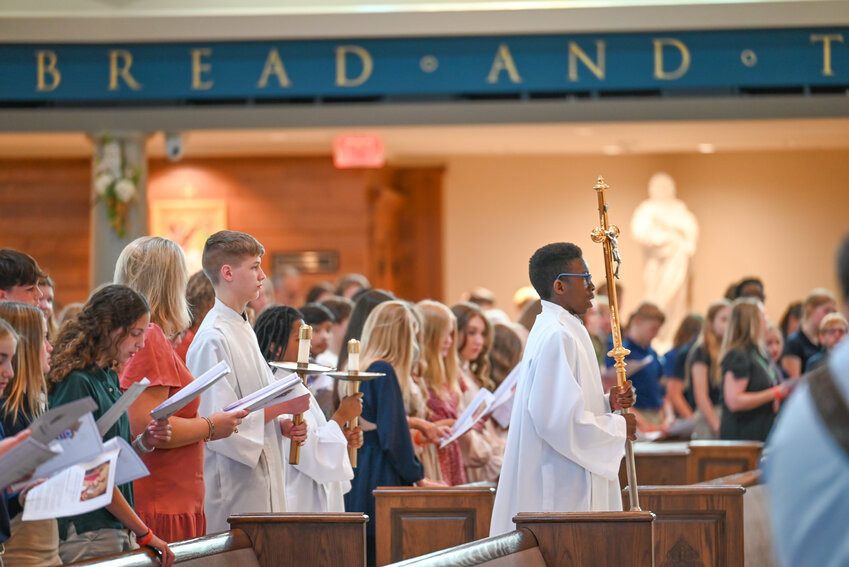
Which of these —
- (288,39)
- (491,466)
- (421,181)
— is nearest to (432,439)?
(491,466)

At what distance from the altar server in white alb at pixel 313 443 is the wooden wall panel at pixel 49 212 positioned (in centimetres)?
1009

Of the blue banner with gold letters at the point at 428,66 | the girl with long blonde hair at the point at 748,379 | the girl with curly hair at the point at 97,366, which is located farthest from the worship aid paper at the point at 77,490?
the blue banner with gold letters at the point at 428,66

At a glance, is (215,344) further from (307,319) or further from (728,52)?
(728,52)

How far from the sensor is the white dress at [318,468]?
4715 mm

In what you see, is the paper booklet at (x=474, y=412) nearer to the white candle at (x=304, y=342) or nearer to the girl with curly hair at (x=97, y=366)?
the white candle at (x=304, y=342)

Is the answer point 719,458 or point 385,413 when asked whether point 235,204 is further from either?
point 385,413

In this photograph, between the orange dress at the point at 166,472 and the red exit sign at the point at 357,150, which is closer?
the orange dress at the point at 166,472

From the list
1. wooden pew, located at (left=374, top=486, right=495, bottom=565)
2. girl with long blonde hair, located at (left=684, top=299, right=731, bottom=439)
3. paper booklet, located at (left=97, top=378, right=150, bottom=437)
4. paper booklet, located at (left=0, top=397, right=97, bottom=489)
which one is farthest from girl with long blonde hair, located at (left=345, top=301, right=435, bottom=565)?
girl with long blonde hair, located at (left=684, top=299, right=731, bottom=439)

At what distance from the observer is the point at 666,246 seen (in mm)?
14555

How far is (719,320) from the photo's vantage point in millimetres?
8195

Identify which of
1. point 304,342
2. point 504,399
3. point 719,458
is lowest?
point 719,458

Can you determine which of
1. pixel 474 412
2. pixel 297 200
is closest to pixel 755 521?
pixel 474 412

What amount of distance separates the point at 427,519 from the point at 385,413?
48cm

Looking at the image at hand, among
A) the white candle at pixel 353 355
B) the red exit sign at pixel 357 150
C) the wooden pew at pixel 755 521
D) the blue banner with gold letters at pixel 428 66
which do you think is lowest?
the wooden pew at pixel 755 521
